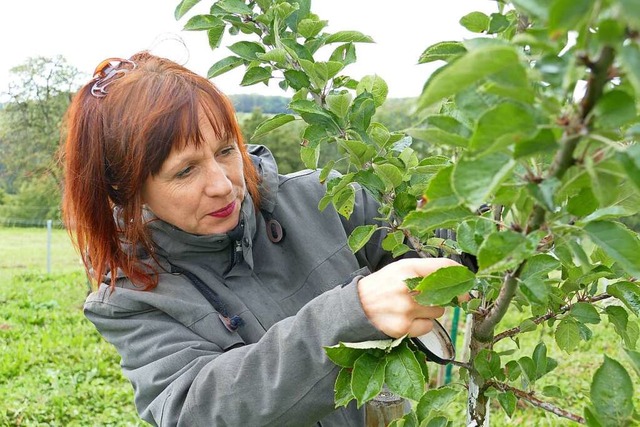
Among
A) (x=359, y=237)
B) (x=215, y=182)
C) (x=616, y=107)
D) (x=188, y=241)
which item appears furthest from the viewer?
(x=188, y=241)

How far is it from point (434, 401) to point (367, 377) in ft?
0.52

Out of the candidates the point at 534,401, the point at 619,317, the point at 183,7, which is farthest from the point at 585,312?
the point at 183,7

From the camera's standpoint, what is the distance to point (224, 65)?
1.10m

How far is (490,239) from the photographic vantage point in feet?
1.82

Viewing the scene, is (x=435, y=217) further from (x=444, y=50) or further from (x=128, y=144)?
(x=128, y=144)

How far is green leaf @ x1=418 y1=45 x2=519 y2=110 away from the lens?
42 cm

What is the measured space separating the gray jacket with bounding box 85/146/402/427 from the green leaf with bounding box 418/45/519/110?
1.63 feet

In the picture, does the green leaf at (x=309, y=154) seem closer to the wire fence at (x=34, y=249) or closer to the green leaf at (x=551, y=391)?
the green leaf at (x=551, y=391)

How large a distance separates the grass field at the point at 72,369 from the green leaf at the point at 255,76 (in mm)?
1653

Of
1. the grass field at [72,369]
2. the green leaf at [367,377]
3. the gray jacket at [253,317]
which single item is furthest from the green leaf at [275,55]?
the grass field at [72,369]

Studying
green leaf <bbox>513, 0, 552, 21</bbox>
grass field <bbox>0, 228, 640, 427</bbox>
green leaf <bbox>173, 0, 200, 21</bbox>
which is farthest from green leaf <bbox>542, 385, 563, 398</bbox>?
grass field <bbox>0, 228, 640, 427</bbox>

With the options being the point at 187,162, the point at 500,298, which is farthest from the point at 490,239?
the point at 187,162

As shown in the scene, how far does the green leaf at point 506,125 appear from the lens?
46 cm

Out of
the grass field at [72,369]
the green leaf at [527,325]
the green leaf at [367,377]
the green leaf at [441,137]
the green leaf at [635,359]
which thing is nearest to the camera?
the green leaf at [441,137]
